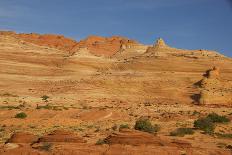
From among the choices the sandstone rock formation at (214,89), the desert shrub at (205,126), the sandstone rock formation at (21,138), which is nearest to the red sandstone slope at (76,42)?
the sandstone rock formation at (214,89)

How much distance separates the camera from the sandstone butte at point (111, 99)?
54.1 ft

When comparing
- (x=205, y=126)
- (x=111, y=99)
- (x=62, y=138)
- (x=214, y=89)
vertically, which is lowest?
(x=62, y=138)

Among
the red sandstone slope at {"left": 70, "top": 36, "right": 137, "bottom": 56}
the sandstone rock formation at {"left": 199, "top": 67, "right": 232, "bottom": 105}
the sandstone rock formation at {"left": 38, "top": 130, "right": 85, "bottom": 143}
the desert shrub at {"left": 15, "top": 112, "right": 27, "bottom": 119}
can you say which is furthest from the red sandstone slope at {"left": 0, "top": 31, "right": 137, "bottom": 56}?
the sandstone rock formation at {"left": 38, "top": 130, "right": 85, "bottom": 143}

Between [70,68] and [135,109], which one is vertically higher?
[70,68]

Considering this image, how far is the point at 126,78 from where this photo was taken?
56.0m

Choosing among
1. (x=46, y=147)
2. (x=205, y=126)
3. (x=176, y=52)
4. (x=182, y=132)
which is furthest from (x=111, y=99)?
(x=46, y=147)

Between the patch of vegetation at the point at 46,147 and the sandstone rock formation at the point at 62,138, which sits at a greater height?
the sandstone rock formation at the point at 62,138

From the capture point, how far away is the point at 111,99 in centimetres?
4791

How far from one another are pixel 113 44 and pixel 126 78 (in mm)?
47647

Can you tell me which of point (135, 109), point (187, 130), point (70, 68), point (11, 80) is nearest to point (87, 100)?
point (135, 109)

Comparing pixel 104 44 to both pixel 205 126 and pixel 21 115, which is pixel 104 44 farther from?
pixel 205 126

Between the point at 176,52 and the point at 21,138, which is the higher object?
the point at 176,52

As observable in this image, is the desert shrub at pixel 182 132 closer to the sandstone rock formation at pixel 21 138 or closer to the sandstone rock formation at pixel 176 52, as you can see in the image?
the sandstone rock formation at pixel 21 138

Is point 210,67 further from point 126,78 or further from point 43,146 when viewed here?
point 43,146
